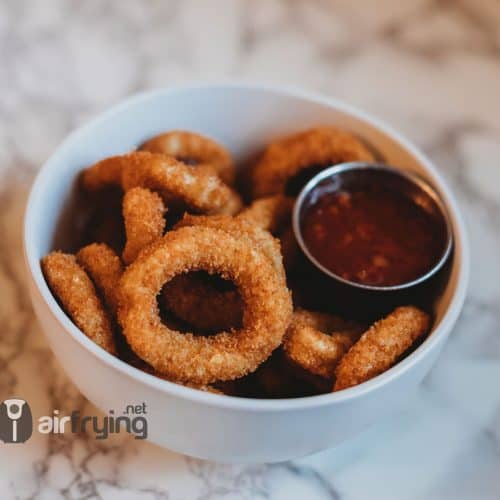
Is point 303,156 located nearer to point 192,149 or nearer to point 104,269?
point 192,149

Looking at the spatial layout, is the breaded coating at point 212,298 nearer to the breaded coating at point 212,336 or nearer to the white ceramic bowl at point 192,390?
the breaded coating at point 212,336

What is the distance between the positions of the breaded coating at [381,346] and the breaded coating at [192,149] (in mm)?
542

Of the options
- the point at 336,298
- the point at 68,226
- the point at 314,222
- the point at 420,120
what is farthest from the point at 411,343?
the point at 420,120

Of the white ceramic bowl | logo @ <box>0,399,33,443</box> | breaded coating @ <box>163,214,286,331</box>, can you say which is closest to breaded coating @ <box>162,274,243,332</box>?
breaded coating @ <box>163,214,286,331</box>

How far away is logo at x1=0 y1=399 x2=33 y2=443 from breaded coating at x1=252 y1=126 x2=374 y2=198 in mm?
702

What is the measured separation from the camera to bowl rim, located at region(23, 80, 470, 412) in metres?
1.18

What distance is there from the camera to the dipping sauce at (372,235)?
1.54 meters

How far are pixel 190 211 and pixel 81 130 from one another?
0.31m

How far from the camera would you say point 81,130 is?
5.31 feet

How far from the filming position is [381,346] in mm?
1340

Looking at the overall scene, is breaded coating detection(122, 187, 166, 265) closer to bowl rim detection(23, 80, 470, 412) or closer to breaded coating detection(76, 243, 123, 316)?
breaded coating detection(76, 243, 123, 316)

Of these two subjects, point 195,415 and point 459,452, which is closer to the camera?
point 195,415

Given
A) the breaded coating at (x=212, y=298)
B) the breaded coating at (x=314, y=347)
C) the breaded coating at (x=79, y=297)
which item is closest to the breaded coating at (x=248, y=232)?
the breaded coating at (x=212, y=298)

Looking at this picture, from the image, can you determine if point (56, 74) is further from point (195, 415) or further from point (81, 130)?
point (195, 415)
